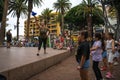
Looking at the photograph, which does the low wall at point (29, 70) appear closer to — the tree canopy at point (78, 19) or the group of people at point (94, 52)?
the group of people at point (94, 52)

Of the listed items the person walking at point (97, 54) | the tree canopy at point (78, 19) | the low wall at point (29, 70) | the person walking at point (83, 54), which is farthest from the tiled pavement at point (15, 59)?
the tree canopy at point (78, 19)

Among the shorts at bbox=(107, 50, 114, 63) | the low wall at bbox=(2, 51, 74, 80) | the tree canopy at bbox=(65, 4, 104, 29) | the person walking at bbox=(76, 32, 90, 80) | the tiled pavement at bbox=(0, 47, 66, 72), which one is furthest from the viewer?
the tree canopy at bbox=(65, 4, 104, 29)

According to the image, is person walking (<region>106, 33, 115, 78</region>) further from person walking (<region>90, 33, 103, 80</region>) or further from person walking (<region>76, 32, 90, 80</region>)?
person walking (<region>76, 32, 90, 80</region>)

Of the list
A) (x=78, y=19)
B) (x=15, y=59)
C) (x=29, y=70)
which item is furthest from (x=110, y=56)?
(x=78, y=19)

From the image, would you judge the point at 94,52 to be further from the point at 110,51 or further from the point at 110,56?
the point at 110,51

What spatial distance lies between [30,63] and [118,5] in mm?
14985

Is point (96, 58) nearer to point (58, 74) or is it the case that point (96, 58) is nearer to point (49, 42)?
point (58, 74)

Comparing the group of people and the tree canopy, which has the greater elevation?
the tree canopy

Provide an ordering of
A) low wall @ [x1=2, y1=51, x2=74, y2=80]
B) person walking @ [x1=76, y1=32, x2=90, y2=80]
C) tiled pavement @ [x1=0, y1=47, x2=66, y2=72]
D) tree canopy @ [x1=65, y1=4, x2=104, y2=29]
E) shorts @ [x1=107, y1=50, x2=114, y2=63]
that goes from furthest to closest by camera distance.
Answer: tree canopy @ [x1=65, y1=4, x2=104, y2=29], shorts @ [x1=107, y1=50, x2=114, y2=63], tiled pavement @ [x1=0, y1=47, x2=66, y2=72], low wall @ [x1=2, y1=51, x2=74, y2=80], person walking @ [x1=76, y1=32, x2=90, y2=80]

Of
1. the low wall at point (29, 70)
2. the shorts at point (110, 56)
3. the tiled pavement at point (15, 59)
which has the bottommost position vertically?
the low wall at point (29, 70)

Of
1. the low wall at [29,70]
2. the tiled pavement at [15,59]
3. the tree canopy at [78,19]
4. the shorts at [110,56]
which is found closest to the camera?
the low wall at [29,70]

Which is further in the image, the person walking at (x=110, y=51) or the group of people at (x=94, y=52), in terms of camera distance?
the person walking at (x=110, y=51)

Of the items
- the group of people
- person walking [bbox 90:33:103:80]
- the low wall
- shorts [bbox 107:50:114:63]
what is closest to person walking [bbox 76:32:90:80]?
the group of people

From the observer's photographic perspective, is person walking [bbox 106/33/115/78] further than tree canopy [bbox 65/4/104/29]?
No
